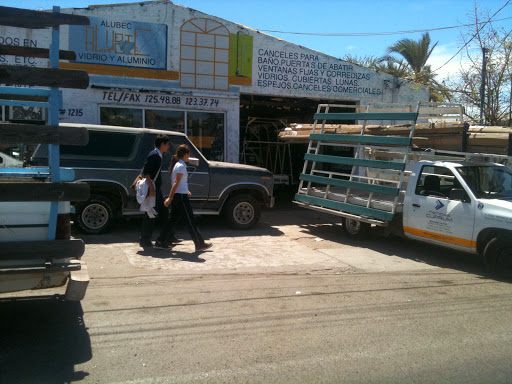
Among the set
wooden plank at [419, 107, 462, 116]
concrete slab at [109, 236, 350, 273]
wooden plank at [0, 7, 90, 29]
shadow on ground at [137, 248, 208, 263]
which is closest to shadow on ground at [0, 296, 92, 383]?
concrete slab at [109, 236, 350, 273]

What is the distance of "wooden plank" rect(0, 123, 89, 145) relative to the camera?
12.1 feet

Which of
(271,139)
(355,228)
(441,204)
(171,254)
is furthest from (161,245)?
(271,139)

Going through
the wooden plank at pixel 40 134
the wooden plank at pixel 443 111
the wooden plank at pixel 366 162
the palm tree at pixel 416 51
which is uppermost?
the palm tree at pixel 416 51

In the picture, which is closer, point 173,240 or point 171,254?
point 171,254

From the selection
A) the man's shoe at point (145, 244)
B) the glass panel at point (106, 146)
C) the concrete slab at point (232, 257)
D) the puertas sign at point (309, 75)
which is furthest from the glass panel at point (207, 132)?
the man's shoe at point (145, 244)

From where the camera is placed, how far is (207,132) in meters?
12.8

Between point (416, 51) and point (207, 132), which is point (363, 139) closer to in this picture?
point (207, 132)

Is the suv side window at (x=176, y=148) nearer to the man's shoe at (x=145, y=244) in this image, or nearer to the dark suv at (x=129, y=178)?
the dark suv at (x=129, y=178)

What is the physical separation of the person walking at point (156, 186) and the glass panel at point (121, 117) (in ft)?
15.7

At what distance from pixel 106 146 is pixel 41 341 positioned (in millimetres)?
5046

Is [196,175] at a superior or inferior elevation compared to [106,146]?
inferior

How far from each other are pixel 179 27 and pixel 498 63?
896cm

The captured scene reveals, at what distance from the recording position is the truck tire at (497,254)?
6.36 meters

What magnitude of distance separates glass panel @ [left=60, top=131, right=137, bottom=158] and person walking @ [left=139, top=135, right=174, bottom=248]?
1.34 meters
